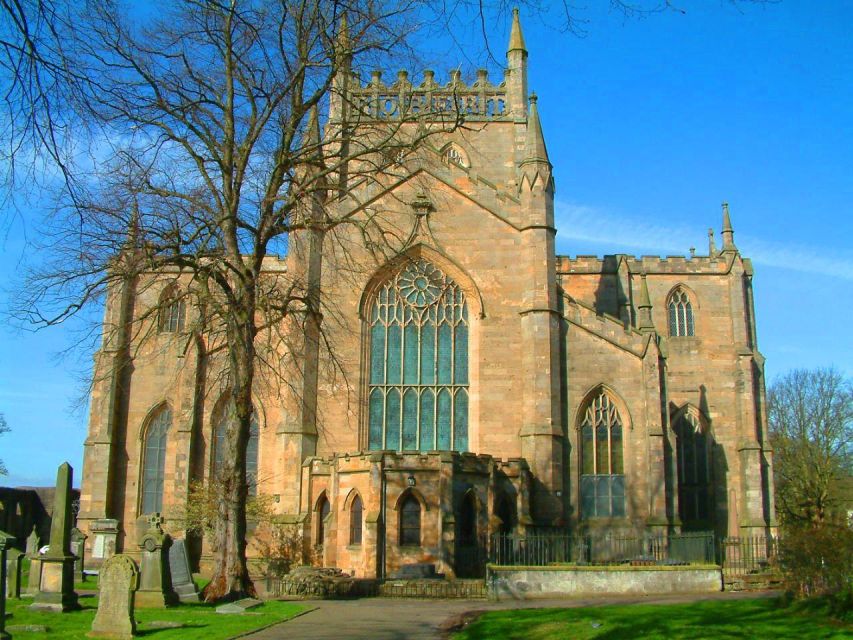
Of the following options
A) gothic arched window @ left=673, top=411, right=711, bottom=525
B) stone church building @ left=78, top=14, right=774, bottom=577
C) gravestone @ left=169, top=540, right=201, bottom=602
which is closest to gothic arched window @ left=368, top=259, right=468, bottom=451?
stone church building @ left=78, top=14, right=774, bottom=577

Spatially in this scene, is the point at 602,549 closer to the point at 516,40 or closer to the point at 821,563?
the point at 821,563

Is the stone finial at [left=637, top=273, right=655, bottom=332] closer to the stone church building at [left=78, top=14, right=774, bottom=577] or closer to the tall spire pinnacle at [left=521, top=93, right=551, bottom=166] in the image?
the stone church building at [left=78, top=14, right=774, bottom=577]

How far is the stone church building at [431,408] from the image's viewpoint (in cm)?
2533

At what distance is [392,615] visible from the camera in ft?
55.3

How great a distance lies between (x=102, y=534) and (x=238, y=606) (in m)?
14.3

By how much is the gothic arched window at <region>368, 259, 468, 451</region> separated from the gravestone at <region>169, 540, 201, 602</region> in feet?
28.8

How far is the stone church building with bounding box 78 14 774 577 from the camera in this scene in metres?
25.3

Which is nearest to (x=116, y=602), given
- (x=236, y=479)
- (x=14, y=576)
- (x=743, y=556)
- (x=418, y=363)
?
(x=236, y=479)

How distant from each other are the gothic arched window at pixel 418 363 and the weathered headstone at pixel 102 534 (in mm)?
8390

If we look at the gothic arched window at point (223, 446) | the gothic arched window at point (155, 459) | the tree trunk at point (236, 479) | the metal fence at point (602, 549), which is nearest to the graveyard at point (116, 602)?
the tree trunk at point (236, 479)

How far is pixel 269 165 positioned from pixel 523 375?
12409mm

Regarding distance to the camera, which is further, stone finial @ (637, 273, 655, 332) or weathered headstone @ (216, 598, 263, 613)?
stone finial @ (637, 273, 655, 332)

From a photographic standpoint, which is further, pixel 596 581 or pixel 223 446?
pixel 223 446

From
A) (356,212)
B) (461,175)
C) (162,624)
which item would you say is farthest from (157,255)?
(461,175)
